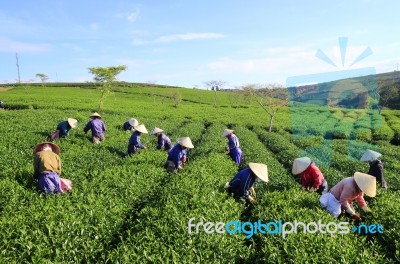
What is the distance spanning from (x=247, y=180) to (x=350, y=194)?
2.61 metres

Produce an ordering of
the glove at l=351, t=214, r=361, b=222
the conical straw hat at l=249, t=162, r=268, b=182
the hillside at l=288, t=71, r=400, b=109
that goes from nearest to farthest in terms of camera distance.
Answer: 1. the glove at l=351, t=214, r=361, b=222
2. the conical straw hat at l=249, t=162, r=268, b=182
3. the hillside at l=288, t=71, r=400, b=109

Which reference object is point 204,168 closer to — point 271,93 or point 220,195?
point 220,195

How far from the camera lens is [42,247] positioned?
228 inches

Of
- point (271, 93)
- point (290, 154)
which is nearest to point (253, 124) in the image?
point (271, 93)

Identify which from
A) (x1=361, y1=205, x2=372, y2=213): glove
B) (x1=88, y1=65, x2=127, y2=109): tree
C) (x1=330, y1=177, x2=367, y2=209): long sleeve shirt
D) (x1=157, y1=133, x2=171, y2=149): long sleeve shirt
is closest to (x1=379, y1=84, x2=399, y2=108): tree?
(x1=88, y1=65, x2=127, y2=109): tree

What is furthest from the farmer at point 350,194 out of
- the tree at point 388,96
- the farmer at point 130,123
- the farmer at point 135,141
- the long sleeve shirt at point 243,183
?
the tree at point 388,96

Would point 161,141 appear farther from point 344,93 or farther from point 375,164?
point 344,93

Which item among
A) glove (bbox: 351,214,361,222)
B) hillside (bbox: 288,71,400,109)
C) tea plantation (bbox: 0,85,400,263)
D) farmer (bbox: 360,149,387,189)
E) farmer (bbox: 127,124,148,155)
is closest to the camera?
tea plantation (bbox: 0,85,400,263)

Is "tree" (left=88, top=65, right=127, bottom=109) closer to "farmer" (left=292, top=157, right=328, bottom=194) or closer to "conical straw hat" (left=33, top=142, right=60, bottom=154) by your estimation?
"conical straw hat" (left=33, top=142, right=60, bottom=154)

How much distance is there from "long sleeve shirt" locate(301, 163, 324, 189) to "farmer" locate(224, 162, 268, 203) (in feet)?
6.16

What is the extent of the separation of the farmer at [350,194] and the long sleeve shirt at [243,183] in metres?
1.89

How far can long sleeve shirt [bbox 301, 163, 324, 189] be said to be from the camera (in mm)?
10141

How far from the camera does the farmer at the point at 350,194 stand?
25.6 ft

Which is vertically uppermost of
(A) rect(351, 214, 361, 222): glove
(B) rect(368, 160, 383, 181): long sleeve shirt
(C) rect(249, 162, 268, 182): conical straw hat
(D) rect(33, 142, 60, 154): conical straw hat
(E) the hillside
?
(E) the hillside
